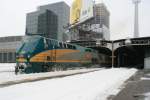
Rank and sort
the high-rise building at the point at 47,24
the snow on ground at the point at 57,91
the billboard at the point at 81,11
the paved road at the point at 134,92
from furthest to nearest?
1. the high-rise building at the point at 47,24
2. the billboard at the point at 81,11
3. the paved road at the point at 134,92
4. the snow on ground at the point at 57,91

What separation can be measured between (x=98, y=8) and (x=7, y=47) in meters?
67.7

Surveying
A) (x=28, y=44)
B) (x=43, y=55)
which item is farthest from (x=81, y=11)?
(x=28, y=44)

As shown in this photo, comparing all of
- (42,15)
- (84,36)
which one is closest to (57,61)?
(84,36)

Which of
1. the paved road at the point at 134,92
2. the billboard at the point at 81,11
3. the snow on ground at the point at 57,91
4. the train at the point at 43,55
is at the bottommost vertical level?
the paved road at the point at 134,92

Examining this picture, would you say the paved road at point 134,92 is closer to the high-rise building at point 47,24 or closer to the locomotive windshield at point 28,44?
the locomotive windshield at point 28,44

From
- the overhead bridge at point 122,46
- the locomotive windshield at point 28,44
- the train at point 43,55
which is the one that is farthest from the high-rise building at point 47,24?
the locomotive windshield at point 28,44

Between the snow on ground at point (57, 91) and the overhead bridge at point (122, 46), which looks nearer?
the snow on ground at point (57, 91)

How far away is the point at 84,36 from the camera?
263 ft

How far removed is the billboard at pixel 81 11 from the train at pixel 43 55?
30.2 m

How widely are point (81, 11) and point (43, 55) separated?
41.6 metres

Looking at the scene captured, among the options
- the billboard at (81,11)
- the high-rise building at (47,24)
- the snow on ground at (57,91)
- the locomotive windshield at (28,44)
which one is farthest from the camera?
the high-rise building at (47,24)

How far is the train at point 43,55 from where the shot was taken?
26234mm

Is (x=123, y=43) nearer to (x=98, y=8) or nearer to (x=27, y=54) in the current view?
(x=27, y=54)

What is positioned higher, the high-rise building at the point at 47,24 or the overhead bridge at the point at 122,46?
the high-rise building at the point at 47,24
